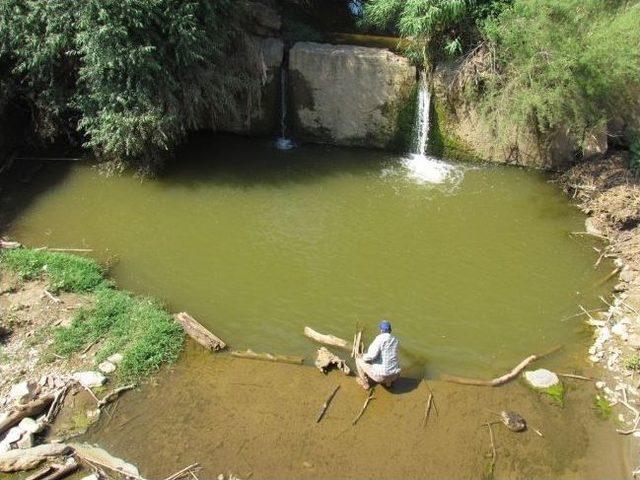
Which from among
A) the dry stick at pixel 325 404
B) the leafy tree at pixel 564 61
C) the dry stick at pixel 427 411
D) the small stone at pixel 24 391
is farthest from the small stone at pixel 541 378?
the small stone at pixel 24 391

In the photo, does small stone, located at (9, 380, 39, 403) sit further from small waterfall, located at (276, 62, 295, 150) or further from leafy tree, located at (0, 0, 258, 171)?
small waterfall, located at (276, 62, 295, 150)

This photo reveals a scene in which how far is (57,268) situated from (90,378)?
109 inches

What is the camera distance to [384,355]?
855 centimetres

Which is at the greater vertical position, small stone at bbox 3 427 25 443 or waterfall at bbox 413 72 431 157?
waterfall at bbox 413 72 431 157

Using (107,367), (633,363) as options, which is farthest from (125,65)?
(633,363)

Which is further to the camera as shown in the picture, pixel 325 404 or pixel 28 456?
pixel 325 404

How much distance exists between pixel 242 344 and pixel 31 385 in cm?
318

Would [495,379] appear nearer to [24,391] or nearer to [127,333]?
[127,333]

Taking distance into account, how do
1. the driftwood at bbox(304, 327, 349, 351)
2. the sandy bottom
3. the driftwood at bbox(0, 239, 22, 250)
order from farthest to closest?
the driftwood at bbox(0, 239, 22, 250)
the driftwood at bbox(304, 327, 349, 351)
the sandy bottom

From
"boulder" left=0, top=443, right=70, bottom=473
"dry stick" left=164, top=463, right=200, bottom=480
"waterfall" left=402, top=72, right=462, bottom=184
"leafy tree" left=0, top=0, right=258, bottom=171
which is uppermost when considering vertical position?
"leafy tree" left=0, top=0, right=258, bottom=171

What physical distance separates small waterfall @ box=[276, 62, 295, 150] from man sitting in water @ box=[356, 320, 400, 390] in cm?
753

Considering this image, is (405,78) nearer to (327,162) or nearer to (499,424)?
(327,162)

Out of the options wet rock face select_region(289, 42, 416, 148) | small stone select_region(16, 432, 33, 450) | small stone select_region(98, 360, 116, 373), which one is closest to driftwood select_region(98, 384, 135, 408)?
small stone select_region(98, 360, 116, 373)

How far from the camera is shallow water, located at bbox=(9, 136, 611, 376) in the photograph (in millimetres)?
9984
